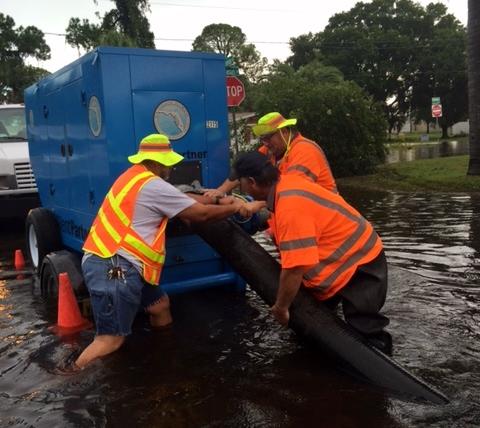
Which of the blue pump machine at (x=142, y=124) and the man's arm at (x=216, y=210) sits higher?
the blue pump machine at (x=142, y=124)

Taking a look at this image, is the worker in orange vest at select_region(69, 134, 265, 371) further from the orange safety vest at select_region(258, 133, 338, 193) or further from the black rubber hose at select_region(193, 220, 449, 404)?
the orange safety vest at select_region(258, 133, 338, 193)

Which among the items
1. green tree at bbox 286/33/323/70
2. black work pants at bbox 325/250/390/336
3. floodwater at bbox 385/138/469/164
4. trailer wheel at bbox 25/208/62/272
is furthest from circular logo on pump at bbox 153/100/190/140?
green tree at bbox 286/33/323/70

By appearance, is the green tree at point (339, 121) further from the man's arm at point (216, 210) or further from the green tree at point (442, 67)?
the green tree at point (442, 67)

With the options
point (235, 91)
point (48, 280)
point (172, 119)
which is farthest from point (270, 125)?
point (235, 91)

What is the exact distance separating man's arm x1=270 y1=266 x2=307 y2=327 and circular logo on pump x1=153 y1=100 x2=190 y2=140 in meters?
2.01

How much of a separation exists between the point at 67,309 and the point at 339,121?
13865 mm

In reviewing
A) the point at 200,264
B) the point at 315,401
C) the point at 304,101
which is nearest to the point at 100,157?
the point at 200,264

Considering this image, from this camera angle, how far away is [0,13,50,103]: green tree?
5372 centimetres

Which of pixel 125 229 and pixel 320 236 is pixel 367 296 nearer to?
pixel 320 236

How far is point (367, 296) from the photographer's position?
3807 mm

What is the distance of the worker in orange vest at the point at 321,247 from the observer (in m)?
3.46

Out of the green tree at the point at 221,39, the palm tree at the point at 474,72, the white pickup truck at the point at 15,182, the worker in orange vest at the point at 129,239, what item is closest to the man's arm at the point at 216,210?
the worker in orange vest at the point at 129,239

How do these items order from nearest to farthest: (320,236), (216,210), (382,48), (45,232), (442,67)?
(320,236), (216,210), (45,232), (442,67), (382,48)

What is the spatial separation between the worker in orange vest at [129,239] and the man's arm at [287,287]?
3.07 ft
